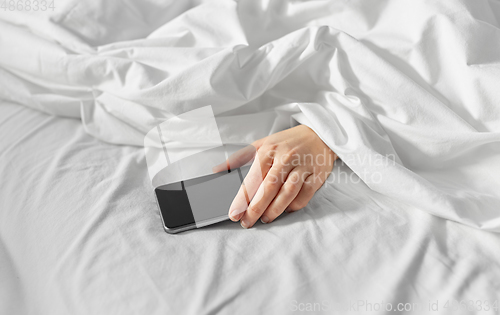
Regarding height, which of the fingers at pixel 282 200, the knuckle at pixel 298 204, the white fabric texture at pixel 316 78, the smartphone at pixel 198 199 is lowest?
the knuckle at pixel 298 204

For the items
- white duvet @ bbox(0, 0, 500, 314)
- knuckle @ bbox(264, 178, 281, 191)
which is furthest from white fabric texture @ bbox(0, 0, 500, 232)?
knuckle @ bbox(264, 178, 281, 191)

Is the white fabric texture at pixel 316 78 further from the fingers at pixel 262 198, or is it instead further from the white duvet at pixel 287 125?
the fingers at pixel 262 198

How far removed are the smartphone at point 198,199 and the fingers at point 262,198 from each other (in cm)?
3

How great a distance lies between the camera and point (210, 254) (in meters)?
0.51

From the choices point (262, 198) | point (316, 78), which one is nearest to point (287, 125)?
point (316, 78)

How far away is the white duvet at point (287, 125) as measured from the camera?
0.48 meters

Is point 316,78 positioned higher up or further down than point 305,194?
higher up

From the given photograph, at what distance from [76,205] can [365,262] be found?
419 millimetres

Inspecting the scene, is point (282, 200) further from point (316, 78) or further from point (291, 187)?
point (316, 78)

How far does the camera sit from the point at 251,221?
556mm

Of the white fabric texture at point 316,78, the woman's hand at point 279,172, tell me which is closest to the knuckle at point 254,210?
the woman's hand at point 279,172

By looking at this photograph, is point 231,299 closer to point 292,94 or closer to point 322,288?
point 322,288

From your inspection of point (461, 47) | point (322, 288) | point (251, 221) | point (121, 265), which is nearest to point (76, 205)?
point (121, 265)

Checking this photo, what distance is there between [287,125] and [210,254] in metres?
0.30
